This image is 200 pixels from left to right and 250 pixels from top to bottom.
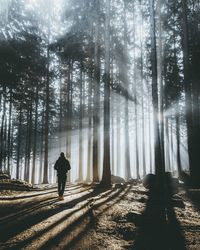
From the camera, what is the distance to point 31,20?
22.2 m

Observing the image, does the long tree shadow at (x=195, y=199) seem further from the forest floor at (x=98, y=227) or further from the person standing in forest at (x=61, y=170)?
the person standing in forest at (x=61, y=170)

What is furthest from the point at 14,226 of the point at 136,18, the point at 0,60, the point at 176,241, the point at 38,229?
the point at 136,18

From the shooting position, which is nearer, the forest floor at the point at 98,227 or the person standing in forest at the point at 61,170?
the forest floor at the point at 98,227

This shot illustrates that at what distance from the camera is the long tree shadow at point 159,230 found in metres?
4.75

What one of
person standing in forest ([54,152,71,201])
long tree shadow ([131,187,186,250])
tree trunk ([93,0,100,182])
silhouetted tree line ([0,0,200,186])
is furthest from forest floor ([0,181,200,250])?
tree trunk ([93,0,100,182])

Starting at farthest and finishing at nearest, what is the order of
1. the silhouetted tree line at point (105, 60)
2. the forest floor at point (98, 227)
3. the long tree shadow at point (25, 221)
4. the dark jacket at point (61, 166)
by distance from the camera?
the silhouetted tree line at point (105, 60)
the dark jacket at point (61, 166)
the long tree shadow at point (25, 221)
the forest floor at point (98, 227)

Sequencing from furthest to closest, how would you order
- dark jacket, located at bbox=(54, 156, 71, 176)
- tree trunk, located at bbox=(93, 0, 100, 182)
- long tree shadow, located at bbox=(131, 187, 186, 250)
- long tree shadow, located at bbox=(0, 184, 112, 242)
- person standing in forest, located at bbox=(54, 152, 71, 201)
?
tree trunk, located at bbox=(93, 0, 100, 182)
dark jacket, located at bbox=(54, 156, 71, 176)
person standing in forest, located at bbox=(54, 152, 71, 201)
long tree shadow, located at bbox=(0, 184, 112, 242)
long tree shadow, located at bbox=(131, 187, 186, 250)

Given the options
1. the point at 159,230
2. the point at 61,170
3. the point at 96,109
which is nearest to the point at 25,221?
the point at 159,230

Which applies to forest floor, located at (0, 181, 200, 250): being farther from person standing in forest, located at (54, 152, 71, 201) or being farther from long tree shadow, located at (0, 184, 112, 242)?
person standing in forest, located at (54, 152, 71, 201)

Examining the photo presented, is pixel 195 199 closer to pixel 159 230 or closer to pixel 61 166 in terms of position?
pixel 159 230

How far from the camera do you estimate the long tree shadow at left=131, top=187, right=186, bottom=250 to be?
4.75m

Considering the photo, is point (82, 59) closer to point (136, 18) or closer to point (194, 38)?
point (136, 18)

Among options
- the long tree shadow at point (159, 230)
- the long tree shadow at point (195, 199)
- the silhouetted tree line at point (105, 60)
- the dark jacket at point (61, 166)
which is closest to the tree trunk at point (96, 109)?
the silhouetted tree line at point (105, 60)

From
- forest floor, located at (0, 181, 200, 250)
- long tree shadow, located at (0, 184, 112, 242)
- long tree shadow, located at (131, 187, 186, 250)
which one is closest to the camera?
forest floor, located at (0, 181, 200, 250)
